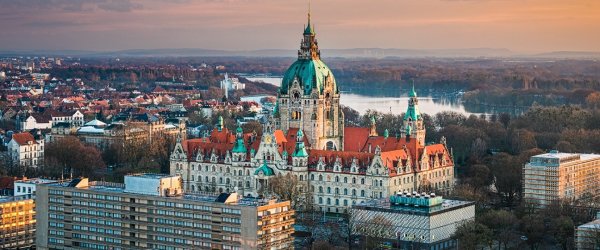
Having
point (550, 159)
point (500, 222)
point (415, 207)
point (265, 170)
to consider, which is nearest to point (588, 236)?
point (500, 222)

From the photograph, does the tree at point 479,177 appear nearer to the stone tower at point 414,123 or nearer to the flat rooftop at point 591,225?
the stone tower at point 414,123

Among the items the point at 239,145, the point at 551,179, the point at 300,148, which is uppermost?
the point at 300,148

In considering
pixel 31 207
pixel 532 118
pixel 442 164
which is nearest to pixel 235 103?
pixel 532 118

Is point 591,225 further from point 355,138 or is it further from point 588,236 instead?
point 355,138

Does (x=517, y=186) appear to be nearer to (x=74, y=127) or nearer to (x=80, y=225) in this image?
(x=80, y=225)

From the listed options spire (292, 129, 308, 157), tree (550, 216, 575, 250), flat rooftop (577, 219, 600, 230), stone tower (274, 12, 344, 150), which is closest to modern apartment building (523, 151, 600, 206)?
tree (550, 216, 575, 250)

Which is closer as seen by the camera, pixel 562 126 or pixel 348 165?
pixel 348 165
